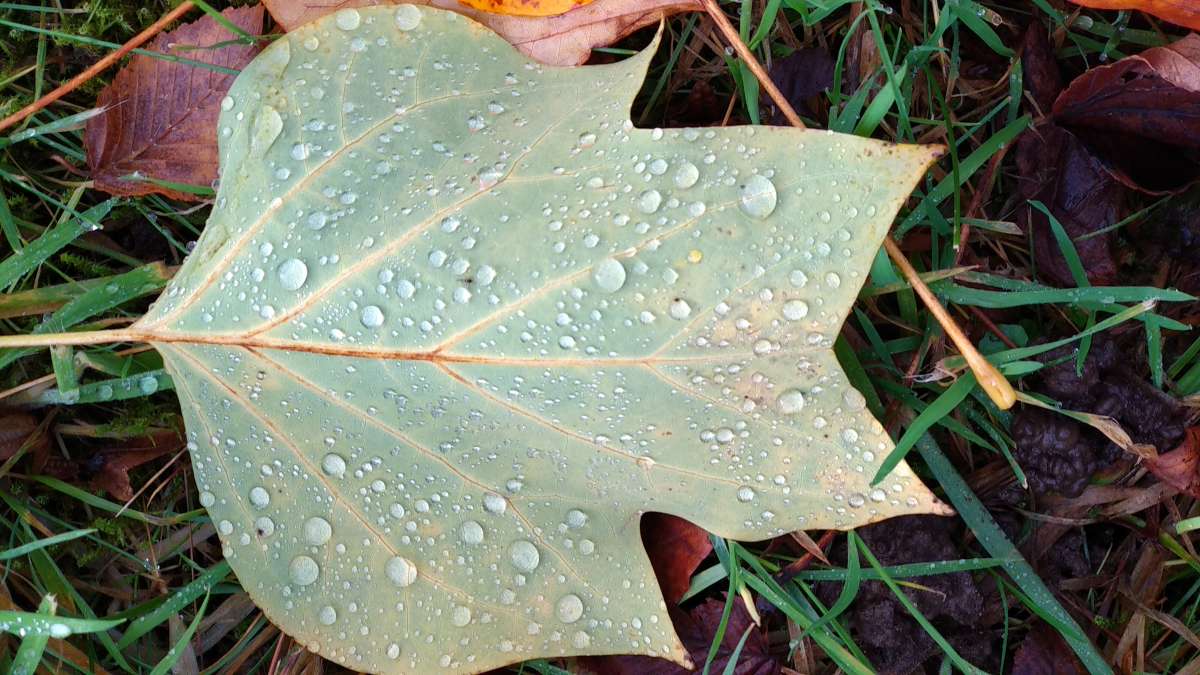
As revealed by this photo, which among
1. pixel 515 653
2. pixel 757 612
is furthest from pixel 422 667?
pixel 757 612

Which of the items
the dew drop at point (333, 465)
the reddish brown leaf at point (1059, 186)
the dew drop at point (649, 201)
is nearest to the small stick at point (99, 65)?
the dew drop at point (333, 465)

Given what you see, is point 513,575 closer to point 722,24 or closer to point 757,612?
point 757,612

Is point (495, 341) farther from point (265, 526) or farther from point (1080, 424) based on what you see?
point (1080, 424)

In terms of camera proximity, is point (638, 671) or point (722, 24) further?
point (638, 671)

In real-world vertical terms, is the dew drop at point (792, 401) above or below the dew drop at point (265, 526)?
above

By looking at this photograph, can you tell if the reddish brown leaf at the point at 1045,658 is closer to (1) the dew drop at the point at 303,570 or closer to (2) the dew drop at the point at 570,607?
(2) the dew drop at the point at 570,607

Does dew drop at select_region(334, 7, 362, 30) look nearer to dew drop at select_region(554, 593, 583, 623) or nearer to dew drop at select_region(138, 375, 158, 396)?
dew drop at select_region(138, 375, 158, 396)

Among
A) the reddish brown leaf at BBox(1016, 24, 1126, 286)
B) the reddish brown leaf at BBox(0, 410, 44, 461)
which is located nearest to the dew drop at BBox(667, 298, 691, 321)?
the reddish brown leaf at BBox(1016, 24, 1126, 286)
